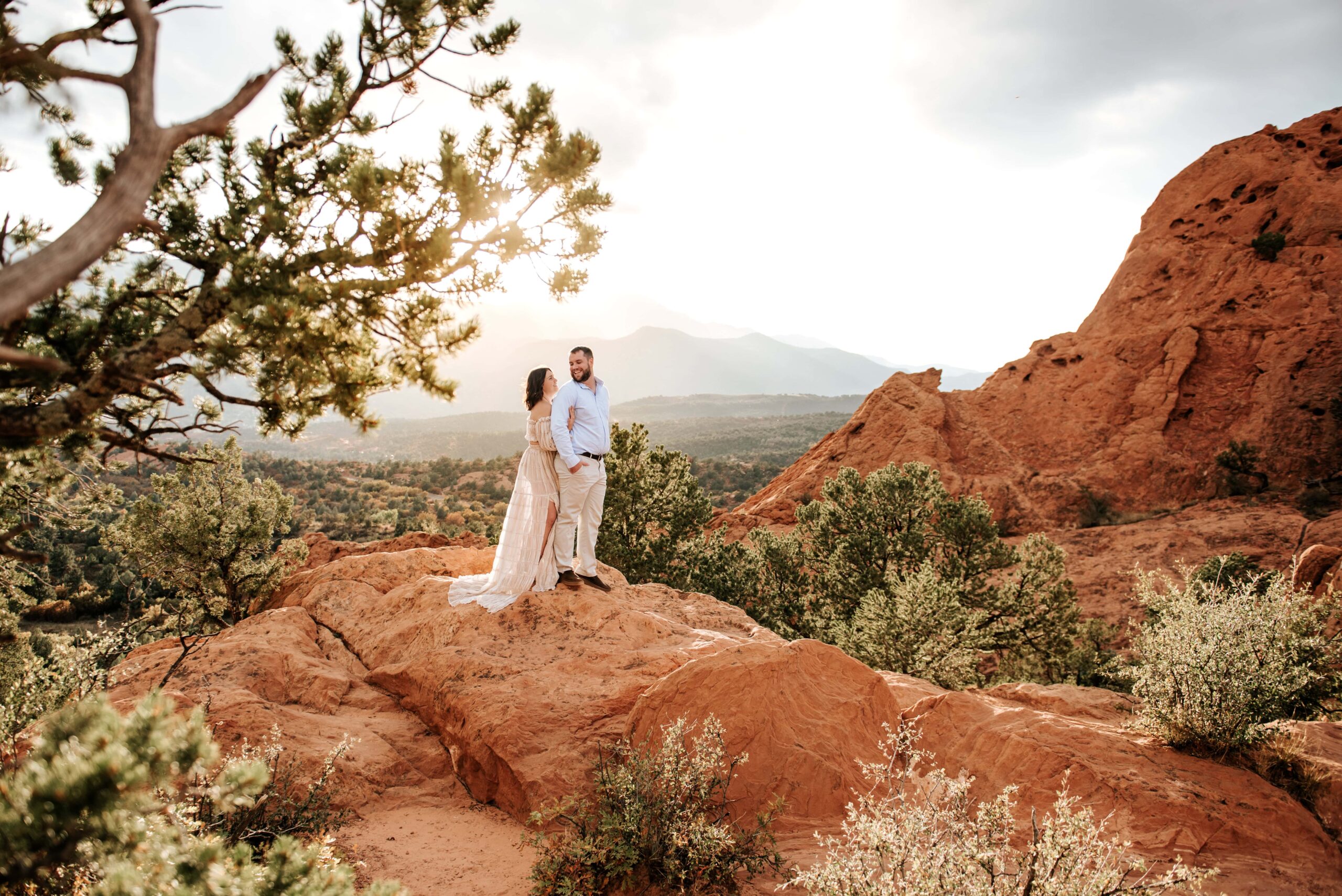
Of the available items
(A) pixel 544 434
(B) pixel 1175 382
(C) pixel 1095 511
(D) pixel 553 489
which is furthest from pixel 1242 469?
(A) pixel 544 434

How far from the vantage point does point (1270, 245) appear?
2356cm

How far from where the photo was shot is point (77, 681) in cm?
486

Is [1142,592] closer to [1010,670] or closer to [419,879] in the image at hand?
[1010,670]

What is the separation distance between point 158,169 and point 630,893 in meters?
4.65

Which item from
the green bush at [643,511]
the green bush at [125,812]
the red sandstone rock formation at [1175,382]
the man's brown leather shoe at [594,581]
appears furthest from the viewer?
the red sandstone rock formation at [1175,382]

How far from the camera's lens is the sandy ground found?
4051 millimetres

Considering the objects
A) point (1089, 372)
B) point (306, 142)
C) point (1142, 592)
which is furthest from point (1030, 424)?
point (306, 142)

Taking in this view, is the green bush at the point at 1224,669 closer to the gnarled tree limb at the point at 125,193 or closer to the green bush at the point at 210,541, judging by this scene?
the gnarled tree limb at the point at 125,193

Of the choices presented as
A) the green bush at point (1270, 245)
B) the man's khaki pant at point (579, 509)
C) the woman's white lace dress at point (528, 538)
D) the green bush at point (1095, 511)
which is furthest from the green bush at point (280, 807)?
the green bush at point (1270, 245)

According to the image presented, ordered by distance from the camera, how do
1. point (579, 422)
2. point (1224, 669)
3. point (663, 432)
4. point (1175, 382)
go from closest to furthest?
point (1224, 669) < point (579, 422) < point (1175, 382) < point (663, 432)

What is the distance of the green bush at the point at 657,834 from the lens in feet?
12.7

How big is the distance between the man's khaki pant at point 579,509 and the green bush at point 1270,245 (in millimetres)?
29833

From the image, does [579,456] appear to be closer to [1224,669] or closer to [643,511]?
[1224,669]

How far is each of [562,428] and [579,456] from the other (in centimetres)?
38
